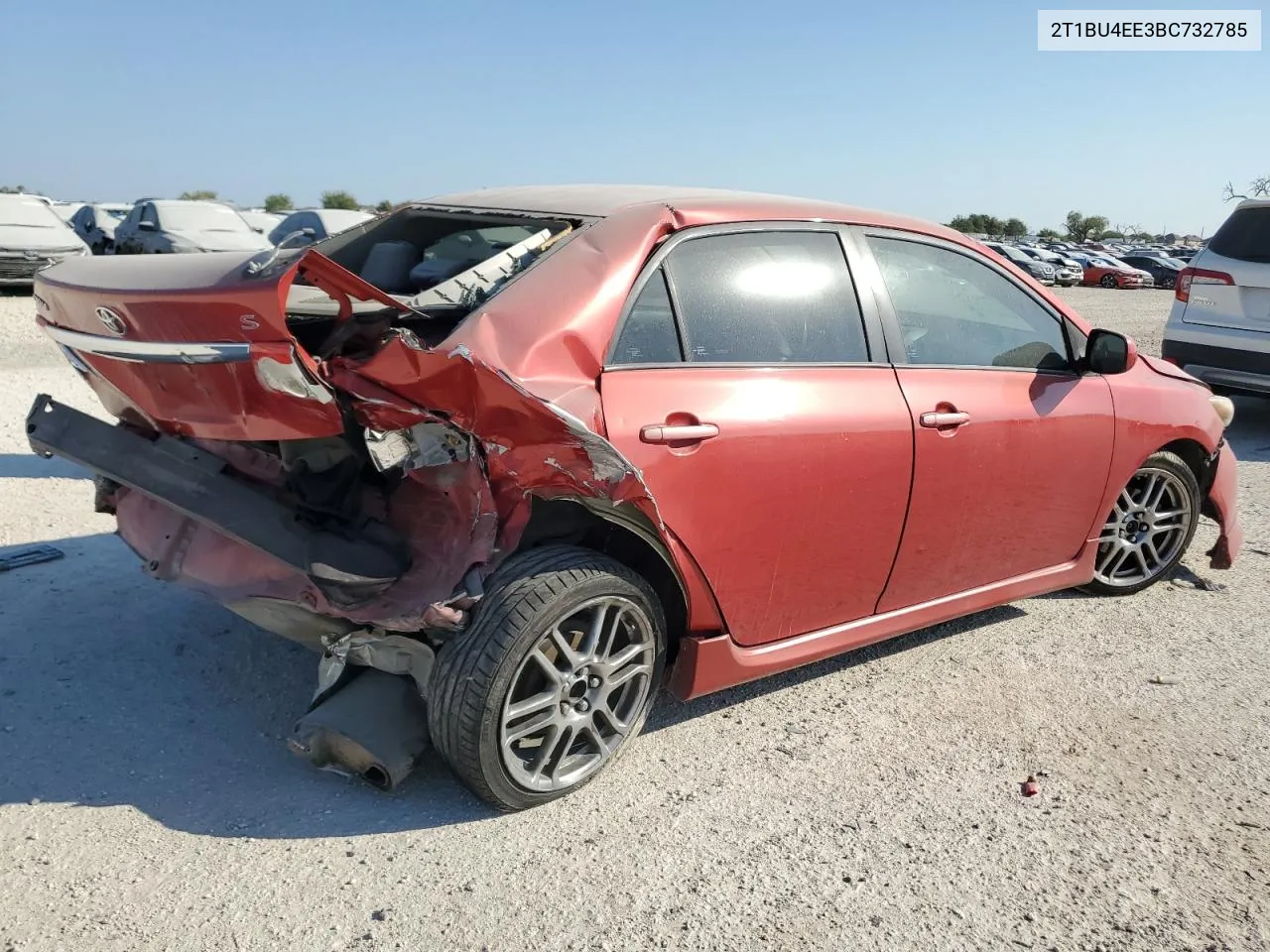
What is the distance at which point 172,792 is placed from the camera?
3027 mm

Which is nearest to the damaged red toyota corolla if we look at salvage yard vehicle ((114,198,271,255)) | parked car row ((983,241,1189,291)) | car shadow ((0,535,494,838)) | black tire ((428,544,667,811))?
black tire ((428,544,667,811))

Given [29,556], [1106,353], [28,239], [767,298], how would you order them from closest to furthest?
[767,298] < [1106,353] < [29,556] < [28,239]

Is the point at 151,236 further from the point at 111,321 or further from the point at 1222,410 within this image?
the point at 1222,410

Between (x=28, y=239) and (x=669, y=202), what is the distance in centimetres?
1532

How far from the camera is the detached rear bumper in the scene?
2883mm

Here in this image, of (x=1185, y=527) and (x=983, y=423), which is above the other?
(x=983, y=423)

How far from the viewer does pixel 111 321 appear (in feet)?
8.98

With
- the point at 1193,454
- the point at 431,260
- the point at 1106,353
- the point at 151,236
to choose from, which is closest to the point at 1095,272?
the point at 151,236

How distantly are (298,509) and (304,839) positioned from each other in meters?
0.93

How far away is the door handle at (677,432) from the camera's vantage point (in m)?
2.94

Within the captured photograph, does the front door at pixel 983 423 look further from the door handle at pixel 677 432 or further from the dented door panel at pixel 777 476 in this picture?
the door handle at pixel 677 432

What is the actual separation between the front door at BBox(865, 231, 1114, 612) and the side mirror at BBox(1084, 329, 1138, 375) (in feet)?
0.25

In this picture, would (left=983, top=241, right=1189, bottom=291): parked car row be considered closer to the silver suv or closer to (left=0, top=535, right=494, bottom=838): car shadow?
the silver suv

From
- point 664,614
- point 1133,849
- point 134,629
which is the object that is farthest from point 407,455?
point 1133,849
